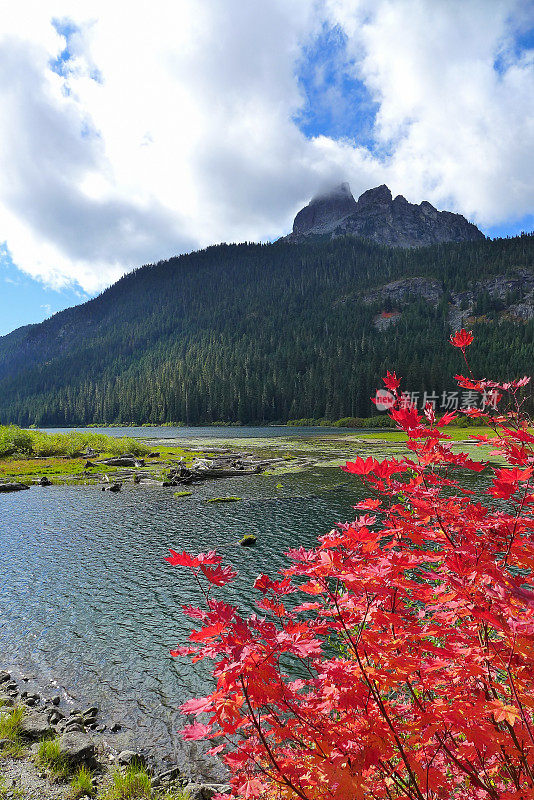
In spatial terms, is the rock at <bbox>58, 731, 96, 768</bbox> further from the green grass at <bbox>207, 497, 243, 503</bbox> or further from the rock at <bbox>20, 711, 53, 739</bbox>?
the green grass at <bbox>207, 497, 243, 503</bbox>

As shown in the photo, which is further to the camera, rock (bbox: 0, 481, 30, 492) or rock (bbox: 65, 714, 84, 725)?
rock (bbox: 0, 481, 30, 492)

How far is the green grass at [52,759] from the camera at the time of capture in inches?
226

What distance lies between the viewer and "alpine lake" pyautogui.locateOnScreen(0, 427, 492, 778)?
8430 millimetres

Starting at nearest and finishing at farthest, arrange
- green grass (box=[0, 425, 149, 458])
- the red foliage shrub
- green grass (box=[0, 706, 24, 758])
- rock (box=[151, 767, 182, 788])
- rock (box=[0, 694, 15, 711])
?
the red foliage shrub, rock (box=[151, 767, 182, 788]), green grass (box=[0, 706, 24, 758]), rock (box=[0, 694, 15, 711]), green grass (box=[0, 425, 149, 458])

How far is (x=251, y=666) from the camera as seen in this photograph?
7.70 feet

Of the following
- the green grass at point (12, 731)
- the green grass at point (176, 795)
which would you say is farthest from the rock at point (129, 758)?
the green grass at point (12, 731)

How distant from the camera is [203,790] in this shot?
229 inches

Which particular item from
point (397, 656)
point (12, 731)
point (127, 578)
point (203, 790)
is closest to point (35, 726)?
point (12, 731)

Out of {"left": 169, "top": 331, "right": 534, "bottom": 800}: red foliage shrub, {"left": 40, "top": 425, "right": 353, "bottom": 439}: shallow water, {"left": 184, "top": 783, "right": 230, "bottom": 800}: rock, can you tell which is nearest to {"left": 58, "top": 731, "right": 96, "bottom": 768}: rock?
{"left": 184, "top": 783, "right": 230, "bottom": 800}: rock

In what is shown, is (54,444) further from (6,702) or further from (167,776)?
(167,776)

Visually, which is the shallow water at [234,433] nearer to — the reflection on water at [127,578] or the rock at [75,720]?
the reflection on water at [127,578]

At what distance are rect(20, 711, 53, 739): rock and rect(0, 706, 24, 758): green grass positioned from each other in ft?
0.26

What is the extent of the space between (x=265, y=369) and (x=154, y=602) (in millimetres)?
145857

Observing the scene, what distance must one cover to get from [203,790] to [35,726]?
3.33m
